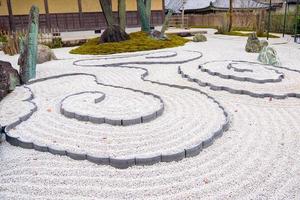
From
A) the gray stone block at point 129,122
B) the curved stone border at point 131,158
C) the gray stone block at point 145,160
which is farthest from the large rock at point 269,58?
the gray stone block at point 145,160

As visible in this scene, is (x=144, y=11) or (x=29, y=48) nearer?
(x=29, y=48)

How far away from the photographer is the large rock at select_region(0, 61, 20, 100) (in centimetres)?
692

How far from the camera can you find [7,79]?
7223mm

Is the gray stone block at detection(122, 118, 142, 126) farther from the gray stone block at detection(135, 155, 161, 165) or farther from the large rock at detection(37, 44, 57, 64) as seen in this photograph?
the large rock at detection(37, 44, 57, 64)

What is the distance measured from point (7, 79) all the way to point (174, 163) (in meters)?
5.06

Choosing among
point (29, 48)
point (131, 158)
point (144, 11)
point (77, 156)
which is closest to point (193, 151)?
point (131, 158)

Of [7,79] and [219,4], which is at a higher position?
[219,4]

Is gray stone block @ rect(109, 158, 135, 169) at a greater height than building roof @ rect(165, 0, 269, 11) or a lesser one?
lesser

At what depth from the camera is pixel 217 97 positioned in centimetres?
657

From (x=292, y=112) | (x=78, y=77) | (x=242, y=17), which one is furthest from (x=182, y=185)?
(x=242, y=17)

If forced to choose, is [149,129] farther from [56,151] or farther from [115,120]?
[56,151]

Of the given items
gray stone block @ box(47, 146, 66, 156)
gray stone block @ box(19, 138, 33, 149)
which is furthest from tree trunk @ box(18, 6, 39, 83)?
gray stone block @ box(47, 146, 66, 156)

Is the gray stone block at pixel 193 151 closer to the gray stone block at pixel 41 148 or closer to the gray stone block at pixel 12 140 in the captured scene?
the gray stone block at pixel 41 148

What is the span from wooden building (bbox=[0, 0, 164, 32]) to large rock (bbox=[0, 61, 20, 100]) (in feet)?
42.7
